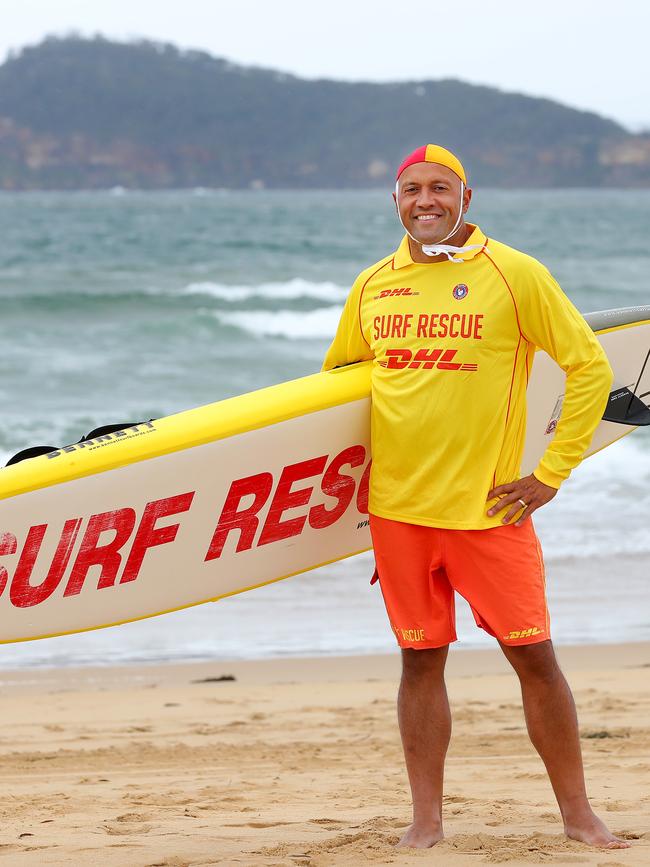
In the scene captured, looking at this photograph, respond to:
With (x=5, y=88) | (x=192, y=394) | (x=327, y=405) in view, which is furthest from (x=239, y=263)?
(x=5, y=88)

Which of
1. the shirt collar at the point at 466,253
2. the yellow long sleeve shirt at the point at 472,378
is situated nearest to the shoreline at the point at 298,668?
the yellow long sleeve shirt at the point at 472,378

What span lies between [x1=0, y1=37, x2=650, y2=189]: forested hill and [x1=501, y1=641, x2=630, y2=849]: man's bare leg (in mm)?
97722

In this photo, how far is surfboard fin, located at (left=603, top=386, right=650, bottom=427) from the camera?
356cm

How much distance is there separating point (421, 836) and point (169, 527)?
99 centimetres

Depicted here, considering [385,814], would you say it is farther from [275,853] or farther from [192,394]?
[192,394]

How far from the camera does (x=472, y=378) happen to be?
8.20 ft

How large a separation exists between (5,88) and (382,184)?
3414cm

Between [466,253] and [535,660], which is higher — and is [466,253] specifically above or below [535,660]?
above

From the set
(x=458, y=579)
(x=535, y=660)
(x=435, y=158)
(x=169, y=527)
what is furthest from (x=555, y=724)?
(x=435, y=158)

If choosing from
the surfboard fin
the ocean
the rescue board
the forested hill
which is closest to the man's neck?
the rescue board

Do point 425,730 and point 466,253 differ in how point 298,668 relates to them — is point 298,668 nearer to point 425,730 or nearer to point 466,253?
point 425,730

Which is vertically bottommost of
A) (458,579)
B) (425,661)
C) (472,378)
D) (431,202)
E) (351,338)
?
(425,661)

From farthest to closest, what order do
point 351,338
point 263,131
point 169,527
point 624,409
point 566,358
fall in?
1. point 263,131
2. point 624,409
3. point 169,527
4. point 351,338
5. point 566,358

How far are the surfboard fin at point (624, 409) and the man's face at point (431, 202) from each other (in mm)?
1193
